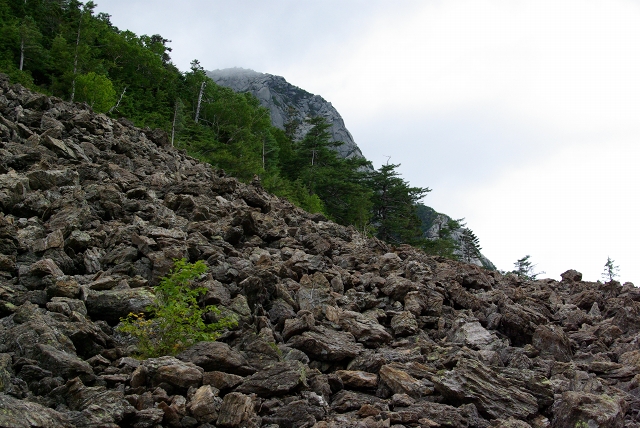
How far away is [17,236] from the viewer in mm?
10711

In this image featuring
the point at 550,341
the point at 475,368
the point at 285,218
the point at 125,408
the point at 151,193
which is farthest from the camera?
the point at 285,218

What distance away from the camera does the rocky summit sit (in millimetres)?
6348

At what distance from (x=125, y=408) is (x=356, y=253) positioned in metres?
12.3

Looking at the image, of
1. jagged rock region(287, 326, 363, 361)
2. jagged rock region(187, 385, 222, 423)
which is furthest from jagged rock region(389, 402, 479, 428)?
jagged rock region(187, 385, 222, 423)

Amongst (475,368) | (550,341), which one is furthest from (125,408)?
(550,341)

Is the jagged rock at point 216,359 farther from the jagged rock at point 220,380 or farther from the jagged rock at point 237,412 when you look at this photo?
the jagged rock at point 237,412

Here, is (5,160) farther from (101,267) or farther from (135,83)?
(135,83)

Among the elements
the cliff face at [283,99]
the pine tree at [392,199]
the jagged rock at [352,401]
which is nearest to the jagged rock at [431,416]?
the jagged rock at [352,401]

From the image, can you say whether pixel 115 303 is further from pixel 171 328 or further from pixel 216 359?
pixel 216 359

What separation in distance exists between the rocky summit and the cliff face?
110596 mm

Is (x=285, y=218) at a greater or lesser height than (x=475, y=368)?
greater

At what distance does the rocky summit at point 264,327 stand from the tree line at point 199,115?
77.2 feet

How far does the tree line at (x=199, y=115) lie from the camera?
4291cm

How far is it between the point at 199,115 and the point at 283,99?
295 ft
